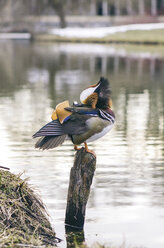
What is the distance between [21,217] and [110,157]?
6119 mm

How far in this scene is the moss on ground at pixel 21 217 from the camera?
7.59 meters

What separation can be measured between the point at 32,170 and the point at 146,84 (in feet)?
59.7

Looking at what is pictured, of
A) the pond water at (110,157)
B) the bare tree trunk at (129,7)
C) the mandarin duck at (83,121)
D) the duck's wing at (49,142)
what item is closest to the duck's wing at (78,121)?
the mandarin duck at (83,121)

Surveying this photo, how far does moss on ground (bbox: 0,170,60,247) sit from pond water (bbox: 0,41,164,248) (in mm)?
330

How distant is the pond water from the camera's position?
379 inches

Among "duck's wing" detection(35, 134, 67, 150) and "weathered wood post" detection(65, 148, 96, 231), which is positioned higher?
"duck's wing" detection(35, 134, 67, 150)

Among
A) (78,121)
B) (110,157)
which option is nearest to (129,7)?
(110,157)

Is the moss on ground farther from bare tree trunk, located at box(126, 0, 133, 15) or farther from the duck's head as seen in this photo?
bare tree trunk, located at box(126, 0, 133, 15)

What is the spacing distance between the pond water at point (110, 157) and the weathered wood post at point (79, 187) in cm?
18

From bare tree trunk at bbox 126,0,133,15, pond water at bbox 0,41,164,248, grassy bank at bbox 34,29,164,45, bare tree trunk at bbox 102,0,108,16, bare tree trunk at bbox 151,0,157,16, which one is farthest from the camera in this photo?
bare tree trunk at bbox 102,0,108,16

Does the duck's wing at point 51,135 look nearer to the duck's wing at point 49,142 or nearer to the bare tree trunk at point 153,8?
the duck's wing at point 49,142

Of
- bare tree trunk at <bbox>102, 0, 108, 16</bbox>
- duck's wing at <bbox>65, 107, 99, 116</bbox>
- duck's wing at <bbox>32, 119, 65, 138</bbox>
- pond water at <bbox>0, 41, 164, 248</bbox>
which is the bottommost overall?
bare tree trunk at <bbox>102, 0, 108, 16</bbox>

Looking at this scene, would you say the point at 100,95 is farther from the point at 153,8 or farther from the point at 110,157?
the point at 153,8

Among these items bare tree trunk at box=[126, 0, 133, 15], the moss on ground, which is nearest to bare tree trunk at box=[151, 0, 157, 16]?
bare tree trunk at box=[126, 0, 133, 15]
